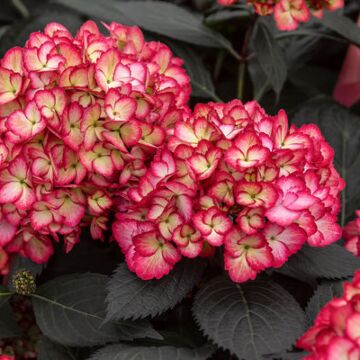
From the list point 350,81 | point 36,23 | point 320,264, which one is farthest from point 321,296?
point 36,23

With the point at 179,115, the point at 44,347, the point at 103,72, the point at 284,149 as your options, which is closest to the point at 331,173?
the point at 284,149

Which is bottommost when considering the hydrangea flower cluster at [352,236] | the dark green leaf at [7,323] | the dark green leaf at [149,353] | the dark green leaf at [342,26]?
the dark green leaf at [7,323]

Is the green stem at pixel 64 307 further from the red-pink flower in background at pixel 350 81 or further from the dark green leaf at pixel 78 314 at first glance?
the red-pink flower in background at pixel 350 81

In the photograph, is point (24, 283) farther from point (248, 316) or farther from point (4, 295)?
point (248, 316)

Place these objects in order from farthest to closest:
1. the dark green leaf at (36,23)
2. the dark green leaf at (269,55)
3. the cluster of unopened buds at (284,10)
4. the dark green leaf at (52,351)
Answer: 1. the dark green leaf at (36,23)
2. the dark green leaf at (269,55)
3. the cluster of unopened buds at (284,10)
4. the dark green leaf at (52,351)

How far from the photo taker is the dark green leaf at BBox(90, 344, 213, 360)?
0.82m

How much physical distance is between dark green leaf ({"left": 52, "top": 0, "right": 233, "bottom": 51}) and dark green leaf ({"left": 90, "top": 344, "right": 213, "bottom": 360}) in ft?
1.89

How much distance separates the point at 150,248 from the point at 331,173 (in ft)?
0.81

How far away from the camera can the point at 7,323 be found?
3.09 feet

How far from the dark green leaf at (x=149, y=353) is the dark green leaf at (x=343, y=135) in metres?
0.41

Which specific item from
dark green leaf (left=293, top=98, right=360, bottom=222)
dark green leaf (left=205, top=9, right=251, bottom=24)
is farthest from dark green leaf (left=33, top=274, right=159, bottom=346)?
dark green leaf (left=205, top=9, right=251, bottom=24)

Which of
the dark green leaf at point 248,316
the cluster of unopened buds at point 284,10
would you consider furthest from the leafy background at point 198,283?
the cluster of unopened buds at point 284,10

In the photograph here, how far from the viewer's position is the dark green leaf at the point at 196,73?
4.17 ft

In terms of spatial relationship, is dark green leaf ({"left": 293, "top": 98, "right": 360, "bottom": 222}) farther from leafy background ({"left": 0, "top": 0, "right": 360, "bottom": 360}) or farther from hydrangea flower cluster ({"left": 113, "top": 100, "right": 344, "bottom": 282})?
hydrangea flower cluster ({"left": 113, "top": 100, "right": 344, "bottom": 282})
